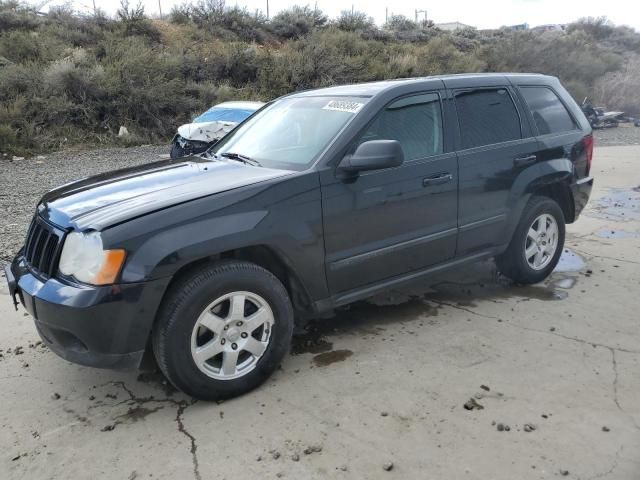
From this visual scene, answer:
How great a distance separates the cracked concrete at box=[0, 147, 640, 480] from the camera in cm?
264

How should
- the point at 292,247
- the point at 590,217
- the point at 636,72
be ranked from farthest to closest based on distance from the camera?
the point at 636,72, the point at 590,217, the point at 292,247

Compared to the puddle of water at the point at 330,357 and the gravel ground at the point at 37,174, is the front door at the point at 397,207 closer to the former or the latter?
the puddle of water at the point at 330,357

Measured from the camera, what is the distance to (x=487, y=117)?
4.39 metres

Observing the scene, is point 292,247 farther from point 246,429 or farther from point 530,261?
point 530,261

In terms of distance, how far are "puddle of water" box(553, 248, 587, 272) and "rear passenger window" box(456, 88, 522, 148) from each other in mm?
1558

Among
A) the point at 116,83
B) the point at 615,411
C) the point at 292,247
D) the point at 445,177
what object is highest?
the point at 116,83

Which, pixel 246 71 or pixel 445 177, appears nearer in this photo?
pixel 445 177

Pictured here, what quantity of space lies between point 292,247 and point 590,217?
545 cm

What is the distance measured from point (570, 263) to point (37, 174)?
9.34m

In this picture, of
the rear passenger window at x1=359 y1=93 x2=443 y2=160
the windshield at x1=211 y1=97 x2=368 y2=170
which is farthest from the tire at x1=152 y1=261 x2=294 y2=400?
the rear passenger window at x1=359 y1=93 x2=443 y2=160

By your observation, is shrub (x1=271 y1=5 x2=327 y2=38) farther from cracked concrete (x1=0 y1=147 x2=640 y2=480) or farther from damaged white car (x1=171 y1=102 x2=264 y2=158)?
cracked concrete (x1=0 y1=147 x2=640 y2=480)

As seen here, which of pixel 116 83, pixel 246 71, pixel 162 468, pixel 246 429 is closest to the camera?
pixel 162 468

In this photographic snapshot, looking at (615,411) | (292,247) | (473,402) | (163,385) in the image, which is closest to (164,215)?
(292,247)

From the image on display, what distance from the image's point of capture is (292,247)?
3.31 meters
